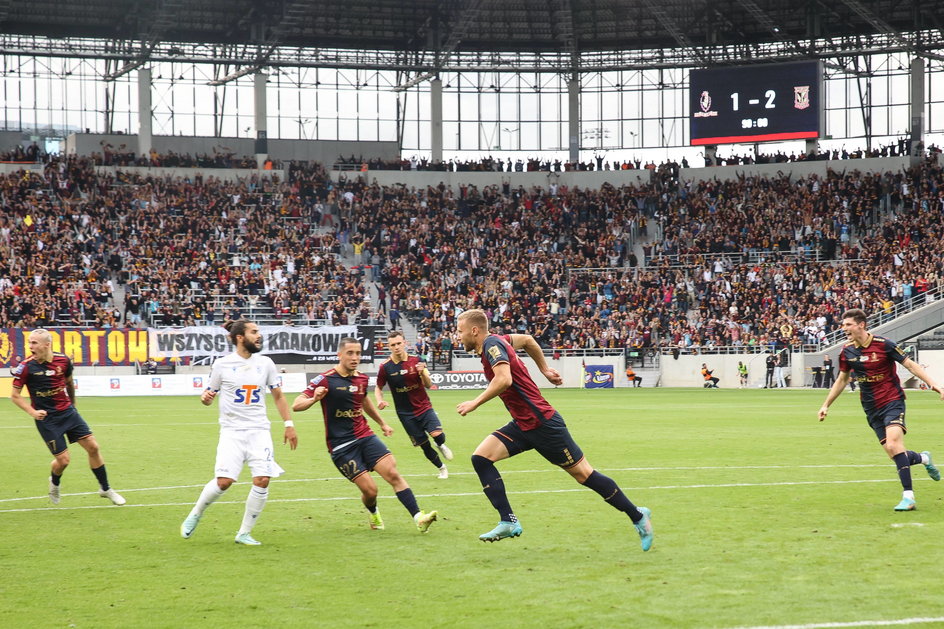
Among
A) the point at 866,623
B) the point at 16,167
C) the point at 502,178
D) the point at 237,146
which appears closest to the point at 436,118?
the point at 502,178

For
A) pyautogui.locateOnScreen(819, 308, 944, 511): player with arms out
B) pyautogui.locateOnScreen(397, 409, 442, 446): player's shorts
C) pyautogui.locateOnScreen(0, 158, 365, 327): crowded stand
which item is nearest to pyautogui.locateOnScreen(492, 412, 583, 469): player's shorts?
pyautogui.locateOnScreen(819, 308, 944, 511): player with arms out

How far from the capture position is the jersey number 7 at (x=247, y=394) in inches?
440

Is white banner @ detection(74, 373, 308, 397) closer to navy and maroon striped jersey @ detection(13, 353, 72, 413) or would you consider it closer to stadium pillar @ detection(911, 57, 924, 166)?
navy and maroon striped jersey @ detection(13, 353, 72, 413)

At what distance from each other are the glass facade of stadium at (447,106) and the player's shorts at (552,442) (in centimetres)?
6167

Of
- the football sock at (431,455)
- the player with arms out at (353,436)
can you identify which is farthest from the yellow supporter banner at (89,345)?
the player with arms out at (353,436)

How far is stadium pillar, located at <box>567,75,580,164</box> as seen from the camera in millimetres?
70000

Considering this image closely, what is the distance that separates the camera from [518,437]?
1039cm

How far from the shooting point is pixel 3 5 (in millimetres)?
58500

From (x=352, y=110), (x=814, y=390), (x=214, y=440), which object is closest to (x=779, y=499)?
(x=214, y=440)

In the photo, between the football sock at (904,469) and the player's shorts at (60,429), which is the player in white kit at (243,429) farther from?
the football sock at (904,469)

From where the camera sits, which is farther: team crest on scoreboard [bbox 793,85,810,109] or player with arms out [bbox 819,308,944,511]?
team crest on scoreboard [bbox 793,85,810,109]

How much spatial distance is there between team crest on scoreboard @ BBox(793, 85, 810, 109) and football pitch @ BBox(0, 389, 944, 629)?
42.1 meters

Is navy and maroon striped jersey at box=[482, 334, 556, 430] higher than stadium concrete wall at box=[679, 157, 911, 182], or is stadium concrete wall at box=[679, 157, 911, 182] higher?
stadium concrete wall at box=[679, 157, 911, 182]

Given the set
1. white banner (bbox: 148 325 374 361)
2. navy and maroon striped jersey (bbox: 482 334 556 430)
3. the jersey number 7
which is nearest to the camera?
navy and maroon striped jersey (bbox: 482 334 556 430)
